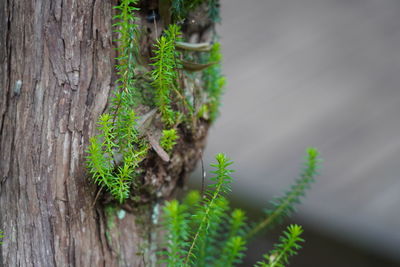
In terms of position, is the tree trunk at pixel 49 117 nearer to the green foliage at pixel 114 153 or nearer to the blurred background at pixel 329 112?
the green foliage at pixel 114 153

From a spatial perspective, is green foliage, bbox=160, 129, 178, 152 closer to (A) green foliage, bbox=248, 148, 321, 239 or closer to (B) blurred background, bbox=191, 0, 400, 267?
(A) green foliage, bbox=248, 148, 321, 239

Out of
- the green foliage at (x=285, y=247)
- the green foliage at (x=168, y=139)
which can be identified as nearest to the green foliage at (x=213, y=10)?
the green foliage at (x=168, y=139)

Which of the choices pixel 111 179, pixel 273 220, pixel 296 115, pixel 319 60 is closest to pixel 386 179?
pixel 296 115

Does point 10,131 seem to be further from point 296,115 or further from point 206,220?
point 296,115

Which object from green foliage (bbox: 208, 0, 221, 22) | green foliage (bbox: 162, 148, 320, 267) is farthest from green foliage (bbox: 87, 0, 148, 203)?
green foliage (bbox: 208, 0, 221, 22)

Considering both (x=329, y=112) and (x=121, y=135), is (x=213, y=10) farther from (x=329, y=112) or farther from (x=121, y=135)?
(x=329, y=112)

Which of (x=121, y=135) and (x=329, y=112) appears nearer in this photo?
(x=121, y=135)

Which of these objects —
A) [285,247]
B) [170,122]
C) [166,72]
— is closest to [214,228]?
[285,247]
